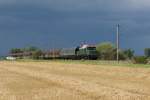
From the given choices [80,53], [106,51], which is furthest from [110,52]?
[80,53]

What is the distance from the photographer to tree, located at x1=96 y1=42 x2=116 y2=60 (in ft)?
309

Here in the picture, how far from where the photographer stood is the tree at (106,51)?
9410cm

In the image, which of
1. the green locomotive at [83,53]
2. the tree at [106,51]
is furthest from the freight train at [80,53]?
the tree at [106,51]

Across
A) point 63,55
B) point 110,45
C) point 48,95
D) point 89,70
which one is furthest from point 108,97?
point 110,45

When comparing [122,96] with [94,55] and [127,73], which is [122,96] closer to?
[127,73]

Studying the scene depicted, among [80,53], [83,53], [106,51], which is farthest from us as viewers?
[106,51]

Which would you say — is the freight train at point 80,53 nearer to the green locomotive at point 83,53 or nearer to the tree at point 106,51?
the green locomotive at point 83,53

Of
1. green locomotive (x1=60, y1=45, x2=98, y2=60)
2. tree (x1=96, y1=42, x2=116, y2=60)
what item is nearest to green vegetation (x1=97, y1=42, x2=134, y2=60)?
tree (x1=96, y1=42, x2=116, y2=60)

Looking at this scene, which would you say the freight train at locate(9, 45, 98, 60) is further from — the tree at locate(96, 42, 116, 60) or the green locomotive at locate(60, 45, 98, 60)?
the tree at locate(96, 42, 116, 60)

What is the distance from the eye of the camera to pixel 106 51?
104 metres

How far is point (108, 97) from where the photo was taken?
832 inches

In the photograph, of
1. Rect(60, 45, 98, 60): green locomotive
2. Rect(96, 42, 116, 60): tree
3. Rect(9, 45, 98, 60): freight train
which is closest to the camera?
Rect(60, 45, 98, 60): green locomotive

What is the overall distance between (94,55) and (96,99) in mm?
65710

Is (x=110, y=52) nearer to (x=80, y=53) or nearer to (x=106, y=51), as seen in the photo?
Result: (x=106, y=51)
